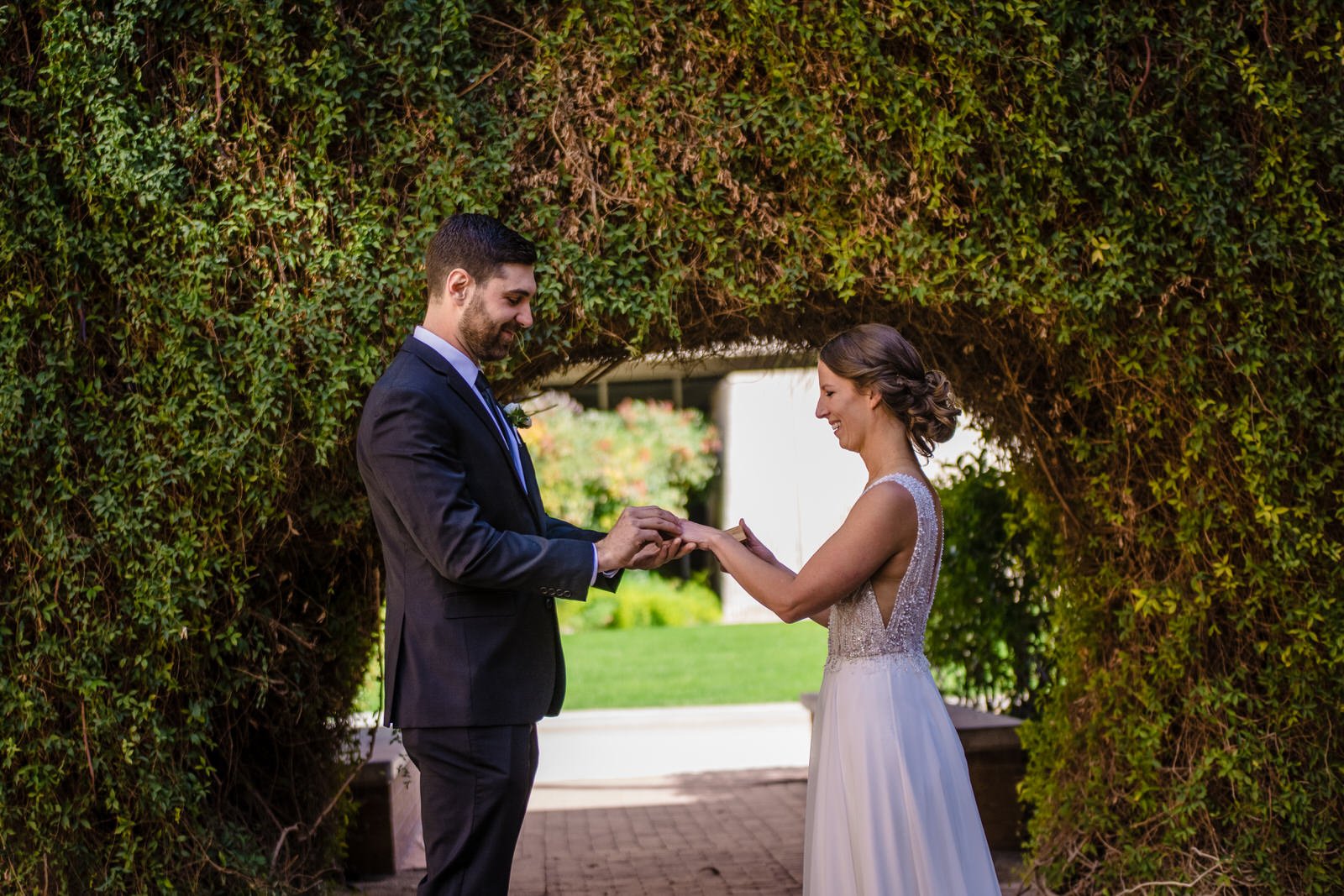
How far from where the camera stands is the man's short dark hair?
10.5ft

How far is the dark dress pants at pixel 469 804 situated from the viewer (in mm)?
3035

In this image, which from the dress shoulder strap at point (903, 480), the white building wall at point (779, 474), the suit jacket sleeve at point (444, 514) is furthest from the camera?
the white building wall at point (779, 474)

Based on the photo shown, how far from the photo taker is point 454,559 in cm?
295

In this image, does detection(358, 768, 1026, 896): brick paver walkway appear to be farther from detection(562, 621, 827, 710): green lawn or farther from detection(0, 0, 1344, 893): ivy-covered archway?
detection(562, 621, 827, 710): green lawn

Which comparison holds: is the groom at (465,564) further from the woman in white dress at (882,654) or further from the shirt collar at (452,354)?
the woman in white dress at (882,654)

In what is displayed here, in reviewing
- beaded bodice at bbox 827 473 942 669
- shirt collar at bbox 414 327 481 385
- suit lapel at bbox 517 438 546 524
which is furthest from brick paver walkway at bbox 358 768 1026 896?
shirt collar at bbox 414 327 481 385

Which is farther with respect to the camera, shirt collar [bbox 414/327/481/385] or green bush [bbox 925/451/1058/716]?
green bush [bbox 925/451/1058/716]

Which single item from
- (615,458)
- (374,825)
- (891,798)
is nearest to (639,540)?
(891,798)

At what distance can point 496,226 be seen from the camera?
10.6 ft

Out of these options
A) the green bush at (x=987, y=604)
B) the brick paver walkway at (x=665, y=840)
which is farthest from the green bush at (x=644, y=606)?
the green bush at (x=987, y=604)

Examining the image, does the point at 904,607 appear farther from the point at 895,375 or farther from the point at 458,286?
the point at 458,286

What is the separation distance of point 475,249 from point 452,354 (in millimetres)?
287

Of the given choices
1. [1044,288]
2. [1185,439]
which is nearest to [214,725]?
[1044,288]

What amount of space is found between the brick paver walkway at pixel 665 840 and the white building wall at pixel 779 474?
9740mm
